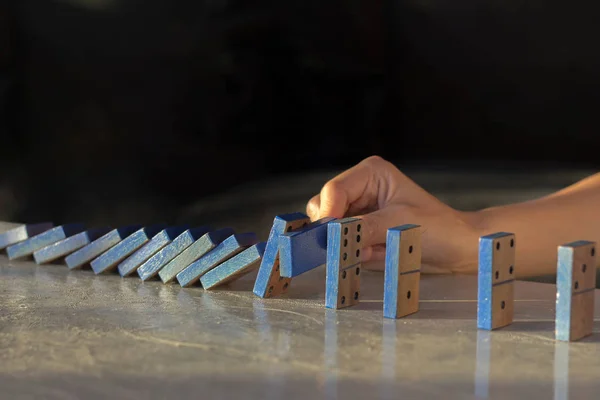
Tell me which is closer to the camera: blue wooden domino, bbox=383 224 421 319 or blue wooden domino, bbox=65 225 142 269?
blue wooden domino, bbox=383 224 421 319

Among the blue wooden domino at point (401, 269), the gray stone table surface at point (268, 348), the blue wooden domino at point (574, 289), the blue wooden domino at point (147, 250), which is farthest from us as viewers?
the blue wooden domino at point (147, 250)

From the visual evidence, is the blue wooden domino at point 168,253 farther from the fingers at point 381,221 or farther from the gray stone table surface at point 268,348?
the fingers at point 381,221

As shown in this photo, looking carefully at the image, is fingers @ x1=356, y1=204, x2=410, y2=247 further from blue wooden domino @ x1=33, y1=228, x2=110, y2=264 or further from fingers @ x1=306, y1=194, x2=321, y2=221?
blue wooden domino @ x1=33, y1=228, x2=110, y2=264

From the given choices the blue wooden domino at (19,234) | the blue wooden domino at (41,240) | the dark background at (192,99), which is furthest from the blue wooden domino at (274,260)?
the dark background at (192,99)

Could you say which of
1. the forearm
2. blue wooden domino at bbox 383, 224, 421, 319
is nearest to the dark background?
the forearm

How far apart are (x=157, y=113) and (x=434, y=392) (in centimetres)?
234

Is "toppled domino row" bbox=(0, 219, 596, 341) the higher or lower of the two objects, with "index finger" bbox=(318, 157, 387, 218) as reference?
lower

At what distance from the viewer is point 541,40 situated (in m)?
2.37

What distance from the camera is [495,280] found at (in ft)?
2.81

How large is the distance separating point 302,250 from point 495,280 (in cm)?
24

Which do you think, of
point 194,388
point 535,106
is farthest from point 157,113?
point 194,388

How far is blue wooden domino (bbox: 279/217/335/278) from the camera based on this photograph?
952mm

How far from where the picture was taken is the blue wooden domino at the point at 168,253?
3.60 ft

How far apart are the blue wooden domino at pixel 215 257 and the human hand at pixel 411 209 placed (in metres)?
0.20
